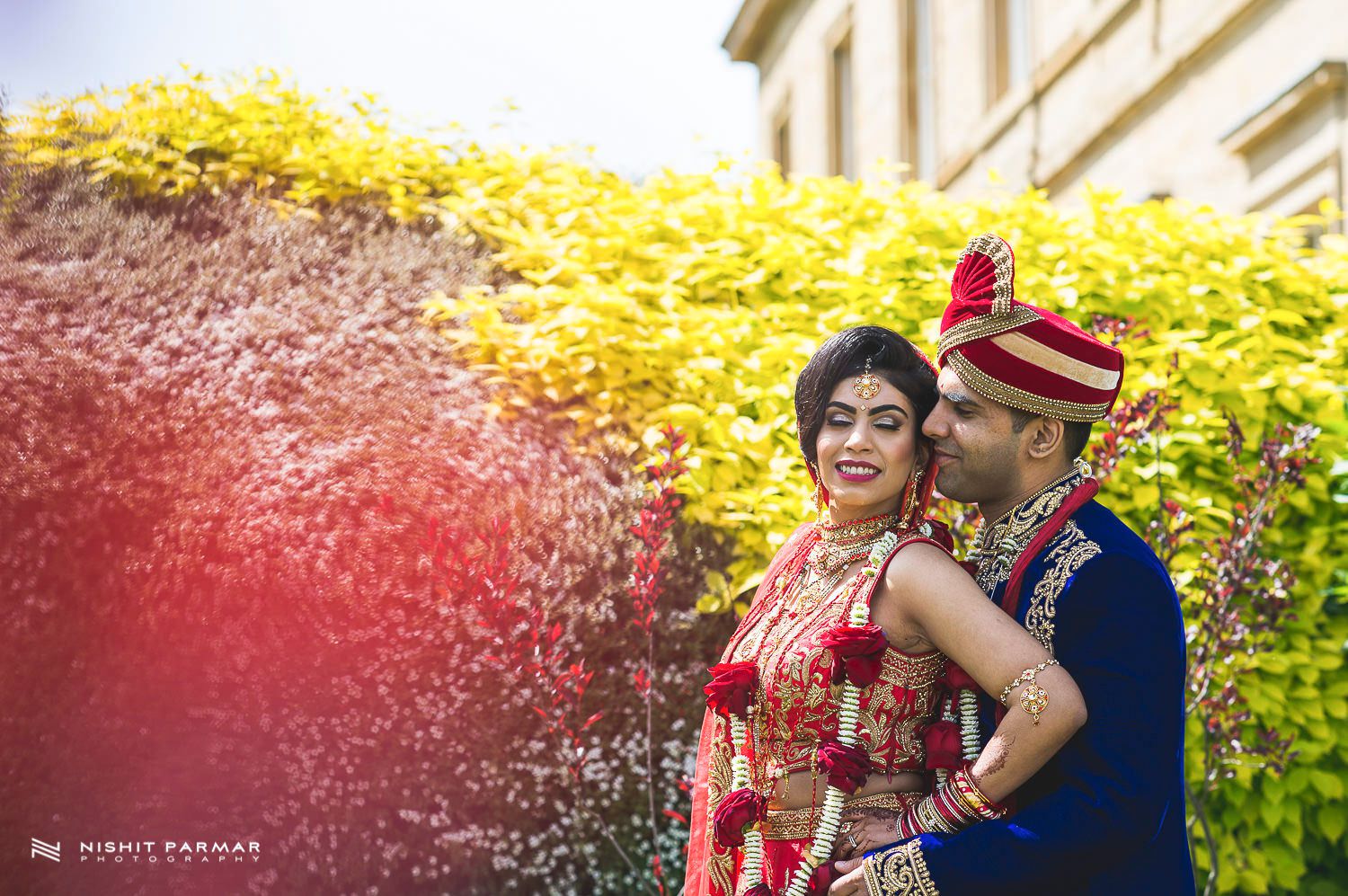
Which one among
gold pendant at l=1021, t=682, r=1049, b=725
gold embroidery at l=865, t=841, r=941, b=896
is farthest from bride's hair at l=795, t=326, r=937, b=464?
gold embroidery at l=865, t=841, r=941, b=896

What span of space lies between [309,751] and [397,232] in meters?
2.01

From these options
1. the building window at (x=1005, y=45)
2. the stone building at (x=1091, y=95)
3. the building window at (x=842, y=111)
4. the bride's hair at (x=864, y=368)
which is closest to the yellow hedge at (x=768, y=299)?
the bride's hair at (x=864, y=368)

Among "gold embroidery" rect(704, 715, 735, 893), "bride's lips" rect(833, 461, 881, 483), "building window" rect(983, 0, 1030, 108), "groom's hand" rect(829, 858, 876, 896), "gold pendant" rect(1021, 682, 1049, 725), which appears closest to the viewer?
"gold pendant" rect(1021, 682, 1049, 725)

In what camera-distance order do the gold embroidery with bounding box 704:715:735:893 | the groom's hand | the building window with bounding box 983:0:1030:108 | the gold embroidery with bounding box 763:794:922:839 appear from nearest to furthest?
1. the groom's hand
2. the gold embroidery with bounding box 763:794:922:839
3. the gold embroidery with bounding box 704:715:735:893
4. the building window with bounding box 983:0:1030:108

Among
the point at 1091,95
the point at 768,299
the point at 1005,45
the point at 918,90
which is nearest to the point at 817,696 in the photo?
the point at 768,299

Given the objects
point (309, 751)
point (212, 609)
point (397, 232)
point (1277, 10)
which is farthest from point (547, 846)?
point (1277, 10)

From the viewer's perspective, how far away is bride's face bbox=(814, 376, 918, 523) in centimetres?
231

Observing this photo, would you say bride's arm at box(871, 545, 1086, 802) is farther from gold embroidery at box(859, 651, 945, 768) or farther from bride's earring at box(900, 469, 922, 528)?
bride's earring at box(900, 469, 922, 528)

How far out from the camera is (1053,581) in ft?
7.03

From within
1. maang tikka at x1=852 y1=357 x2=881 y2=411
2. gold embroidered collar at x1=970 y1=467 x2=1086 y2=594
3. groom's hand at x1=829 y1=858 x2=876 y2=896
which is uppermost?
maang tikka at x1=852 y1=357 x2=881 y2=411

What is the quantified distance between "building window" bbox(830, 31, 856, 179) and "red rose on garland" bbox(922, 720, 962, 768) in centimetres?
1450

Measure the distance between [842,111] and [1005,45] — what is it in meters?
4.35

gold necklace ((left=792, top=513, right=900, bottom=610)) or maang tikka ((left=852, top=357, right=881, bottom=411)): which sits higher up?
maang tikka ((left=852, top=357, right=881, bottom=411))

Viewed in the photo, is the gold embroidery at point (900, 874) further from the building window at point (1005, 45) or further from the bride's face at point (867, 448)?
the building window at point (1005, 45)
